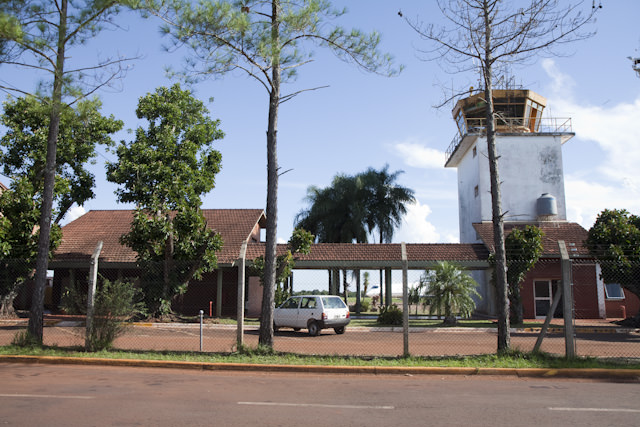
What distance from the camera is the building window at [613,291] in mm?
25348

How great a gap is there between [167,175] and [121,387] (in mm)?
15085

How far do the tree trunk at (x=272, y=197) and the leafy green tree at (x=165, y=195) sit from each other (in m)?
11.0

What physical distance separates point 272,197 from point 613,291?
22.0 metres

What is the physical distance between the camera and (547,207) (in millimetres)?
30578

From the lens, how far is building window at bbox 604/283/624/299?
25.3 m

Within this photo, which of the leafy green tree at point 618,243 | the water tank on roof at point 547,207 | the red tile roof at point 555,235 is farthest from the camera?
the water tank on roof at point 547,207

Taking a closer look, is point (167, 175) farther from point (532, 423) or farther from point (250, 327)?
point (532, 423)

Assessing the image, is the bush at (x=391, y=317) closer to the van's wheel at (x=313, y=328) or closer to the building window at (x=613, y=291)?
the van's wheel at (x=313, y=328)

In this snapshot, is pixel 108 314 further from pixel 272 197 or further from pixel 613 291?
pixel 613 291

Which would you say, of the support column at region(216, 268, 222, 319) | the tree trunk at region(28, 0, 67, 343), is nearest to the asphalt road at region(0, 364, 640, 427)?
the tree trunk at region(28, 0, 67, 343)

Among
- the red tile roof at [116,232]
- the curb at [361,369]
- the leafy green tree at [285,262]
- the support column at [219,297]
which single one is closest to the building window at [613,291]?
the leafy green tree at [285,262]

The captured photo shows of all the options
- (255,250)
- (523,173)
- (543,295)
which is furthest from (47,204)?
(523,173)

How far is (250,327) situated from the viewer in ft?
66.7

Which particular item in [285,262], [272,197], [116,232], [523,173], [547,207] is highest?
[523,173]
